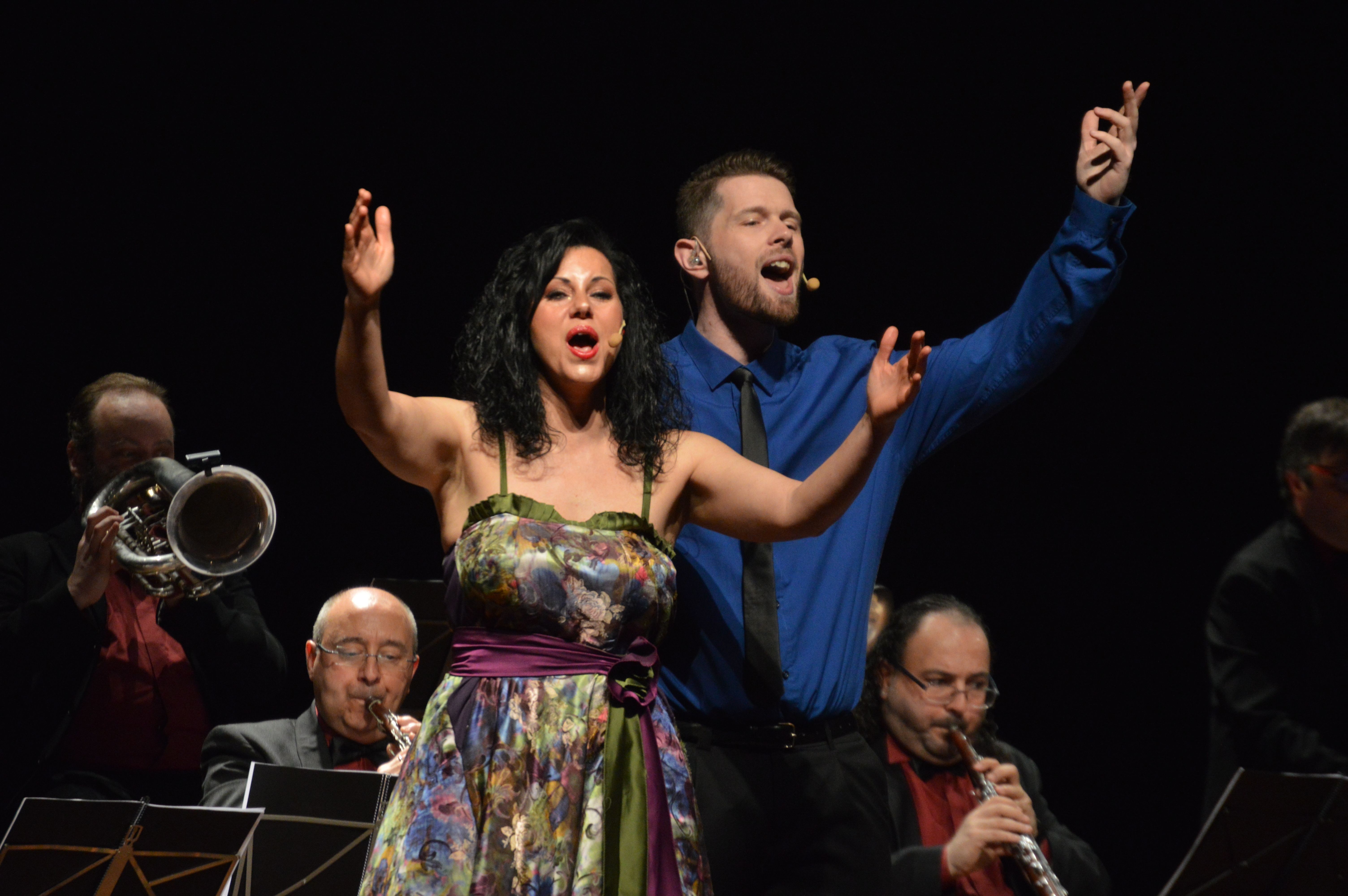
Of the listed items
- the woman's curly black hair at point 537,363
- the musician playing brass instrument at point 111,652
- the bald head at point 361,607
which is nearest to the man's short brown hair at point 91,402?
the musician playing brass instrument at point 111,652

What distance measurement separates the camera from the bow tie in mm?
3072

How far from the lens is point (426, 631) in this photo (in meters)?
3.40

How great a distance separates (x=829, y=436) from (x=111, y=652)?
188cm

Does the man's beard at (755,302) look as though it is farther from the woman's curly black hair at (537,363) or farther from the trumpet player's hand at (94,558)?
the trumpet player's hand at (94,558)

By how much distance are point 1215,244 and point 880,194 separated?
1112 mm

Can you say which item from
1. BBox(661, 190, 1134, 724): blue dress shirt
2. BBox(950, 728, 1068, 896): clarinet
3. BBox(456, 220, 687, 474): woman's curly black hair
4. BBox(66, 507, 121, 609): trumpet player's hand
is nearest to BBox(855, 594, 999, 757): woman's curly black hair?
BBox(950, 728, 1068, 896): clarinet

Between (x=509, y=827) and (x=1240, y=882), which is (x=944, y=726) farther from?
(x=509, y=827)

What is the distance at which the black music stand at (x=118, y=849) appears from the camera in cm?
227

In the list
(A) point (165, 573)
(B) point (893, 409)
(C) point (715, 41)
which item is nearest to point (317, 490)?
(A) point (165, 573)

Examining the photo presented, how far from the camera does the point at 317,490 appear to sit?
4234 mm

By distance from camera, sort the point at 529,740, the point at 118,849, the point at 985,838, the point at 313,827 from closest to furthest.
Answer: the point at 529,740 < the point at 118,849 < the point at 313,827 < the point at 985,838

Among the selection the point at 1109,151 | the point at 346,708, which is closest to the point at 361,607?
the point at 346,708

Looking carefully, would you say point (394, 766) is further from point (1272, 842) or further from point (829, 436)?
point (1272, 842)

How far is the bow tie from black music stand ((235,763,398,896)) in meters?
0.65
